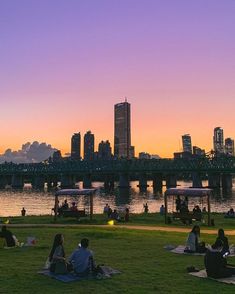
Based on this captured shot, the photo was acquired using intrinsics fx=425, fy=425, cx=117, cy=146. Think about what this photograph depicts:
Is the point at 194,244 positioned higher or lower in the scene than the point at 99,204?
lower

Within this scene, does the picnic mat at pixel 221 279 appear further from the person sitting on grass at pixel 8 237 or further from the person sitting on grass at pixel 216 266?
the person sitting on grass at pixel 8 237

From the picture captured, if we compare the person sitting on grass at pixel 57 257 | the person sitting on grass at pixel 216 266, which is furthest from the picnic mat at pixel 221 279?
the person sitting on grass at pixel 57 257

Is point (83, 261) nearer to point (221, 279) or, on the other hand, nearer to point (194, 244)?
point (221, 279)

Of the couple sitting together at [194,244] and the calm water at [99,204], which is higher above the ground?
the calm water at [99,204]

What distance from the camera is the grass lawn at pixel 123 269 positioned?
1411 centimetres

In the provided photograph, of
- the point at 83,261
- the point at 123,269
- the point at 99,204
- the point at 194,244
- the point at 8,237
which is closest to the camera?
the point at 83,261

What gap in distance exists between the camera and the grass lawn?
1411cm

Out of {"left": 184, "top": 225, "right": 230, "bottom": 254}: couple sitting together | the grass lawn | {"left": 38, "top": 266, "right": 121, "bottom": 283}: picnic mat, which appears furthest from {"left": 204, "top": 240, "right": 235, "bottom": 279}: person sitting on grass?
{"left": 184, "top": 225, "right": 230, "bottom": 254}: couple sitting together

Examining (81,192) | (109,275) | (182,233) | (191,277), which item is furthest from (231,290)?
(81,192)

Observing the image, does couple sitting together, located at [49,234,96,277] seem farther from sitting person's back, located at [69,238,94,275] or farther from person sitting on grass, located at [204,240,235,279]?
person sitting on grass, located at [204,240,235,279]

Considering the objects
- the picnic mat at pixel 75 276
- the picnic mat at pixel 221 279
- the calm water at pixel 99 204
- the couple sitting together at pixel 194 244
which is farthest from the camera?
the calm water at pixel 99 204

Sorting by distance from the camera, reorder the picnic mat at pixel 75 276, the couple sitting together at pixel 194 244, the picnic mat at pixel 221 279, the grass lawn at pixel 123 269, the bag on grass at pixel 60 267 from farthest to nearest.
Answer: the couple sitting together at pixel 194 244 < the bag on grass at pixel 60 267 < the picnic mat at pixel 75 276 < the picnic mat at pixel 221 279 < the grass lawn at pixel 123 269

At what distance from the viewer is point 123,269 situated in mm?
17172

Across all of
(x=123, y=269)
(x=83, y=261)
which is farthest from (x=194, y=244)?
(x=83, y=261)
